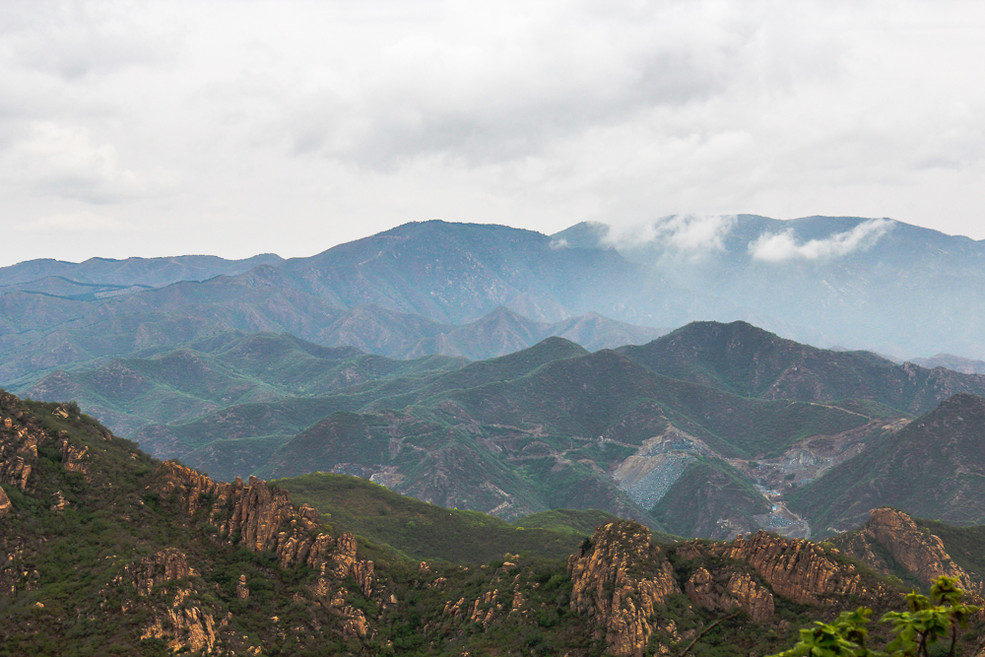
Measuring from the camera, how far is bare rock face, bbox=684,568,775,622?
7225 centimetres

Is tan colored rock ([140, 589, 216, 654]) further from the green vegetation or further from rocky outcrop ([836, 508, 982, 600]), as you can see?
rocky outcrop ([836, 508, 982, 600])

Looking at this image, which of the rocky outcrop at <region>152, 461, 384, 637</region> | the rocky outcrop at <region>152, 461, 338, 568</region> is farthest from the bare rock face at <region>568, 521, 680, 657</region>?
the rocky outcrop at <region>152, 461, 338, 568</region>

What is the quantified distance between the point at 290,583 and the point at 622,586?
4119 cm

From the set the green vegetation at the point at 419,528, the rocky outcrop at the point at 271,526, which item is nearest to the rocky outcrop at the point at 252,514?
the rocky outcrop at the point at 271,526

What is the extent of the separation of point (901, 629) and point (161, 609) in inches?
2773

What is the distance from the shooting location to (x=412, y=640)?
270 feet

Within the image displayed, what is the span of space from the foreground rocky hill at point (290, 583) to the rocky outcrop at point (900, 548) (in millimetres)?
80738

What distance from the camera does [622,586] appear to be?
7456 centimetres

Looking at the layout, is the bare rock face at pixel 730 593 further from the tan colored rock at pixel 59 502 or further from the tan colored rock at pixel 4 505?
the tan colored rock at pixel 4 505

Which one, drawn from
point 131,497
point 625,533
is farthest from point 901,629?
point 131,497

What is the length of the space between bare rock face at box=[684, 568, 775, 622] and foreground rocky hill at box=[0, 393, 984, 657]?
0.16 metres

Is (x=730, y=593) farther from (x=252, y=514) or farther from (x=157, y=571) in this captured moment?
(x=157, y=571)

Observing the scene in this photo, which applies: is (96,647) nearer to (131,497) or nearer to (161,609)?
(161,609)

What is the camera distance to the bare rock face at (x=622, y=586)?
70312 mm
